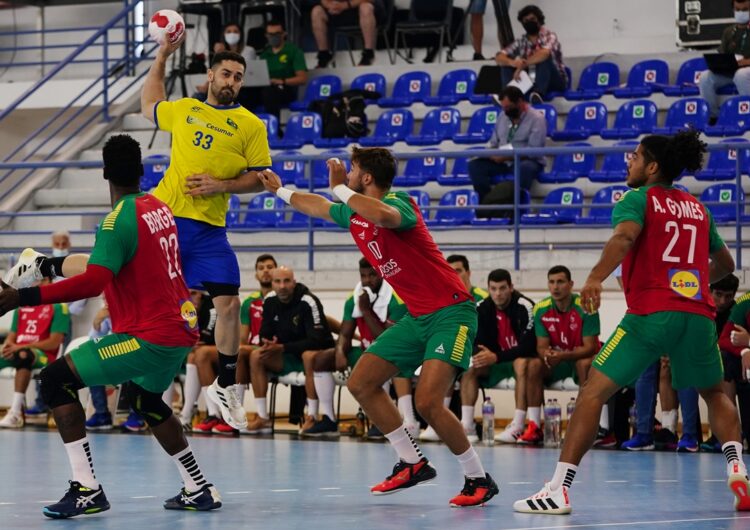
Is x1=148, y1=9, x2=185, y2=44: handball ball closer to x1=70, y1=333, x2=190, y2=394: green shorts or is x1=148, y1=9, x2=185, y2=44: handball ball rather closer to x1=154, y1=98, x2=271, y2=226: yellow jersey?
x1=154, y1=98, x2=271, y2=226: yellow jersey

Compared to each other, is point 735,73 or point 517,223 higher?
point 735,73

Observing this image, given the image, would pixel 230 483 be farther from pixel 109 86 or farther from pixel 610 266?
pixel 109 86

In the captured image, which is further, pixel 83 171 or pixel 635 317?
pixel 83 171

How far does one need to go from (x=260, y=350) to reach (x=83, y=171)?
257 inches

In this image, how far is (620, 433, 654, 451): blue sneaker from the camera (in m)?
11.6

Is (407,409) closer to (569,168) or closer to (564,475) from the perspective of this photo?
(569,168)

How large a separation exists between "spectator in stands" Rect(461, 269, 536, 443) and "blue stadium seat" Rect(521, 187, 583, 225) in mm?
2203

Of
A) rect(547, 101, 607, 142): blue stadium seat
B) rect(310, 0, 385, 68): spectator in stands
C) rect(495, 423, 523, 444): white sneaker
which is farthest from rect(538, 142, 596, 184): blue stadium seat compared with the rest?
rect(495, 423, 523, 444): white sneaker

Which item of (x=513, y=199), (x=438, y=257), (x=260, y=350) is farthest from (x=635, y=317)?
(x=513, y=199)

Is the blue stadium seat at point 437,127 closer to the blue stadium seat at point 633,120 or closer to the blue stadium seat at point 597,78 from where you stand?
the blue stadium seat at point 597,78

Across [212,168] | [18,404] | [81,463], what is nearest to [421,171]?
[18,404]

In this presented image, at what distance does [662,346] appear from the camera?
7184 mm

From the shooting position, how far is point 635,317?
7.22 meters

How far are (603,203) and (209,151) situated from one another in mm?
7225
